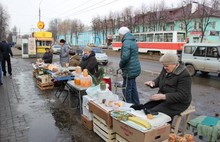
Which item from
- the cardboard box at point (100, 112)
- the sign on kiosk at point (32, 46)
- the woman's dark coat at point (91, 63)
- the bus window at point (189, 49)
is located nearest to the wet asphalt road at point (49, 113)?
the cardboard box at point (100, 112)

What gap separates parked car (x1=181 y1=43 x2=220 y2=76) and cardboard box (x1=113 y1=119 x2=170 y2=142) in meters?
9.22

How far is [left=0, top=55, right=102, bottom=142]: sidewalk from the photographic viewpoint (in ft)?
13.7

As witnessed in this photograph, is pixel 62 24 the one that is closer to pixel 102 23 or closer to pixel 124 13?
pixel 102 23

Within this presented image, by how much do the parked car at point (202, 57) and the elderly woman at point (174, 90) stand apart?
28.3ft

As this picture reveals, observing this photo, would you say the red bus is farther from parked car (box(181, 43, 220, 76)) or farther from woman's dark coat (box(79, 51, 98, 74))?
woman's dark coat (box(79, 51, 98, 74))

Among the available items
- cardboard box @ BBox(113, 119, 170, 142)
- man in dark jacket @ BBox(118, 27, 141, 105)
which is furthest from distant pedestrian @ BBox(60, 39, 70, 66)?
cardboard box @ BBox(113, 119, 170, 142)

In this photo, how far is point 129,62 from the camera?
16.5 ft

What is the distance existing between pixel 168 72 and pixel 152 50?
889 inches

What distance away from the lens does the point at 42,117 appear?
5.25m

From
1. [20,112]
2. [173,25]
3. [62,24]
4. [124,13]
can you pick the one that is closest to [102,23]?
[124,13]

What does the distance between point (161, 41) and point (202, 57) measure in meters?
12.9

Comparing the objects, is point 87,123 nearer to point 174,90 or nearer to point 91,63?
point 174,90

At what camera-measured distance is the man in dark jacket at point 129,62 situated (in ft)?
16.0

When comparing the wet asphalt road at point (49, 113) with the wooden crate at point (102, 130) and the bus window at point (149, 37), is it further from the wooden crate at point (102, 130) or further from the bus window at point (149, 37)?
the bus window at point (149, 37)
